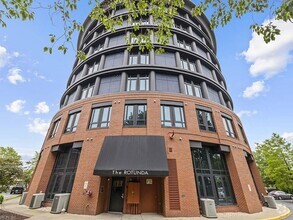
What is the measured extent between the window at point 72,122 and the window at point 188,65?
12881mm

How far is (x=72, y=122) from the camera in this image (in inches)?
723

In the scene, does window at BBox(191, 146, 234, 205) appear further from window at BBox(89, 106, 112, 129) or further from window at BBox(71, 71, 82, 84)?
window at BBox(71, 71, 82, 84)

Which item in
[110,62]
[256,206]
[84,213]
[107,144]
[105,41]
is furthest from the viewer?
[105,41]

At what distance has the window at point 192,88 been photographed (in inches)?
742

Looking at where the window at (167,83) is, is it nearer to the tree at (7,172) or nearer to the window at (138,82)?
the window at (138,82)

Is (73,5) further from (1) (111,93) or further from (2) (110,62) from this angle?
(2) (110,62)

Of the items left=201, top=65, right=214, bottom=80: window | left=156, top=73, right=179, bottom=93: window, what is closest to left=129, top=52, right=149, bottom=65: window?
left=156, top=73, right=179, bottom=93: window

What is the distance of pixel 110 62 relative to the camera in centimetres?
2047

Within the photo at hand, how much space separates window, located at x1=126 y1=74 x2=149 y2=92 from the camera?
1789 centimetres

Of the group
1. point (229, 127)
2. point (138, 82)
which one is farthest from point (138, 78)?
point (229, 127)

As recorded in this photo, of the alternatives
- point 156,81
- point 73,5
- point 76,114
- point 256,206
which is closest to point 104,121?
point 76,114

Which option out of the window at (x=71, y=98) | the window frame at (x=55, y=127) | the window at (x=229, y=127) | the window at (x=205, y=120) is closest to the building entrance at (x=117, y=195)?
the window at (x=205, y=120)

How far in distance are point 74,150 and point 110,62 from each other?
1040 centimetres

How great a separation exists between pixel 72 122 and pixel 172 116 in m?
10.3
